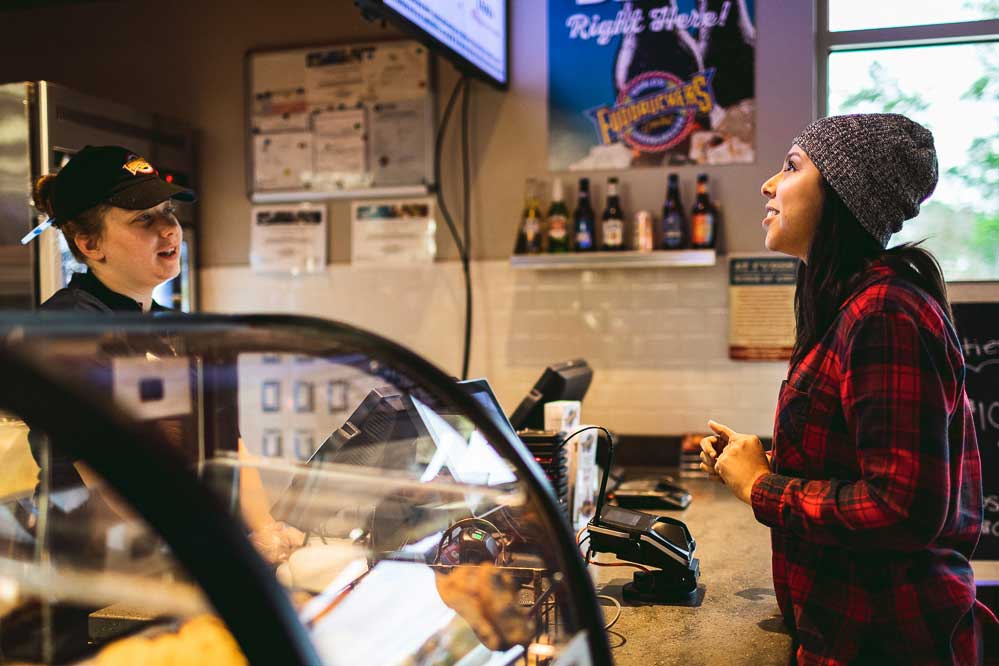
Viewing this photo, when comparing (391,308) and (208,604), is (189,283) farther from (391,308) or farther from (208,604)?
(208,604)

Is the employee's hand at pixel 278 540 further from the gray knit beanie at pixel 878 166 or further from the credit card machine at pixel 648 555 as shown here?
the gray knit beanie at pixel 878 166

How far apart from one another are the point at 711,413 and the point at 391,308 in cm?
150

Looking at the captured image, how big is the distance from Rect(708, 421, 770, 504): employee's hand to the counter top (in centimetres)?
26

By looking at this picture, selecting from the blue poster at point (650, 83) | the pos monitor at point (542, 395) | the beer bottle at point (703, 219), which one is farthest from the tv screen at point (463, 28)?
the pos monitor at point (542, 395)

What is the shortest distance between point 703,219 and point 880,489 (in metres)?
2.52

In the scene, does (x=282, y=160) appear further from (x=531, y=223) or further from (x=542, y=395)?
(x=542, y=395)

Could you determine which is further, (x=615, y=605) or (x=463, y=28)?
(x=463, y=28)

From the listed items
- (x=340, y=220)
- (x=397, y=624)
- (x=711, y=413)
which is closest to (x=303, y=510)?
(x=397, y=624)

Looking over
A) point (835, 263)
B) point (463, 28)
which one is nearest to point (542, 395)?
point (835, 263)

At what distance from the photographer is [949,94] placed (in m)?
3.58

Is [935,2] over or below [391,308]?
over

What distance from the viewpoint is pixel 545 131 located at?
3.91 meters

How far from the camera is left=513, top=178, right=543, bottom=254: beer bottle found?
3.78 m

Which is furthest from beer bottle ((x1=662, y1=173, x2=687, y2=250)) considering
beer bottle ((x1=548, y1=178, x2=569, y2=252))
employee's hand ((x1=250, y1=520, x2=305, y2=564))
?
employee's hand ((x1=250, y1=520, x2=305, y2=564))
